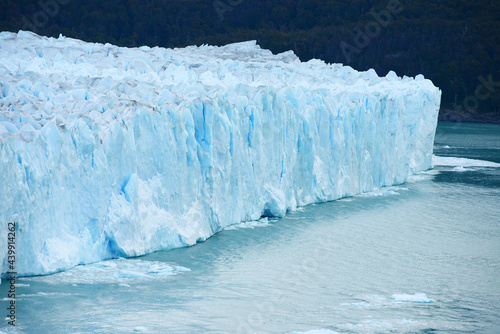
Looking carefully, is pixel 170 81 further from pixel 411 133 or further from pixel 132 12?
pixel 132 12

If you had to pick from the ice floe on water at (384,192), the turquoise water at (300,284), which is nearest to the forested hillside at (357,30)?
the ice floe on water at (384,192)

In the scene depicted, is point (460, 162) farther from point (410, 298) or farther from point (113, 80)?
point (410, 298)

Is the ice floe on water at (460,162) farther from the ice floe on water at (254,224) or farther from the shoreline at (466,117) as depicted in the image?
the shoreline at (466,117)

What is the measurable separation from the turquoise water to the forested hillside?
26.7 m

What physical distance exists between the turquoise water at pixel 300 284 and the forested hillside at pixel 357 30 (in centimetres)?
2670

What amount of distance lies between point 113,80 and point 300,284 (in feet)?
15.1

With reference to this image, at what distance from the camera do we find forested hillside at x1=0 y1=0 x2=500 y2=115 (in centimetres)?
3847

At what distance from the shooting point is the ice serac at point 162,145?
294 inches

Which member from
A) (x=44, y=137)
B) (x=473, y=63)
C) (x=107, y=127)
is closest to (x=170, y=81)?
(x=107, y=127)

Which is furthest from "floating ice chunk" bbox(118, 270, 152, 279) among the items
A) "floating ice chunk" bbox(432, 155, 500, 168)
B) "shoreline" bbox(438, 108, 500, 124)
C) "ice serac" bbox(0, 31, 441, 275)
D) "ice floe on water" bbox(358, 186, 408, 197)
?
"shoreline" bbox(438, 108, 500, 124)

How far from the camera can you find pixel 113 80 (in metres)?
10.5

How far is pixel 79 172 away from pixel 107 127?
740mm

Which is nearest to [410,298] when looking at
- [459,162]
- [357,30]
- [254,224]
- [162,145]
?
[254,224]

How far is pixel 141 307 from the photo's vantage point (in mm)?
6855
